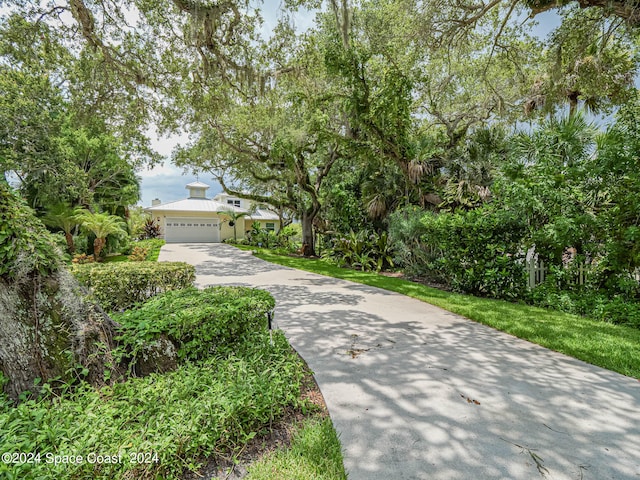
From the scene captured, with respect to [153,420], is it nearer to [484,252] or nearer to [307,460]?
[307,460]

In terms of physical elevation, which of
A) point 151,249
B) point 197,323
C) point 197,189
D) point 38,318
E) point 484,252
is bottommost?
point 151,249

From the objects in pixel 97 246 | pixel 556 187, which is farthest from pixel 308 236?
pixel 556 187

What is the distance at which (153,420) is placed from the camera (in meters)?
2.00

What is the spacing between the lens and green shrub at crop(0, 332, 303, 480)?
1693 millimetres

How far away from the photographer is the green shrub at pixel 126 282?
15.4 ft

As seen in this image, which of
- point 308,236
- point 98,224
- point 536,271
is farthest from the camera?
point 308,236

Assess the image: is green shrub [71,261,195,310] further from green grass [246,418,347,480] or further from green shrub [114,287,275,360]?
green grass [246,418,347,480]

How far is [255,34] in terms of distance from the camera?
755cm

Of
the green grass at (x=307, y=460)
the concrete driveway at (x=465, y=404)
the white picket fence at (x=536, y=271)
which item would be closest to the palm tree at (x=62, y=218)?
the concrete driveway at (x=465, y=404)

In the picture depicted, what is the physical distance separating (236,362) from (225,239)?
26745mm

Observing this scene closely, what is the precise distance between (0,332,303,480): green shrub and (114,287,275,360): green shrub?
229 millimetres

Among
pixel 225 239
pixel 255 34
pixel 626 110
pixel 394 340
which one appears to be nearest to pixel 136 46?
pixel 255 34

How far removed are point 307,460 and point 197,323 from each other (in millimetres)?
1452

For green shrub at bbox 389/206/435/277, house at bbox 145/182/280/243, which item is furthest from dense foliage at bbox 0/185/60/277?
house at bbox 145/182/280/243
